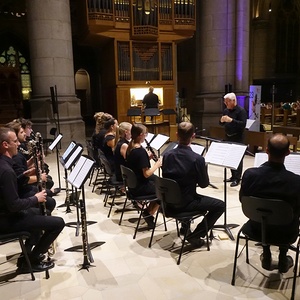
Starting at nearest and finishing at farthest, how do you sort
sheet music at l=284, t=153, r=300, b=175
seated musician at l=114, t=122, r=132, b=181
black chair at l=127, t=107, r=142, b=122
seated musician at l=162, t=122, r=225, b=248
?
sheet music at l=284, t=153, r=300, b=175 < seated musician at l=162, t=122, r=225, b=248 < seated musician at l=114, t=122, r=132, b=181 < black chair at l=127, t=107, r=142, b=122

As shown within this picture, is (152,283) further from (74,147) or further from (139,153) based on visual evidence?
(74,147)

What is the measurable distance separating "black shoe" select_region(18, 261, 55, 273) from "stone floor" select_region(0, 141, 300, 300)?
7cm

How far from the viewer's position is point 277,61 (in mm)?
23297

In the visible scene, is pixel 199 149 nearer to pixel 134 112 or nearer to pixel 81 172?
pixel 81 172

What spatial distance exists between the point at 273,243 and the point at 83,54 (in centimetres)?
1716

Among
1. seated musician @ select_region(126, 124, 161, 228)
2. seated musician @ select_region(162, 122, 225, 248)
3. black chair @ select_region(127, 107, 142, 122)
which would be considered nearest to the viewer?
seated musician @ select_region(162, 122, 225, 248)

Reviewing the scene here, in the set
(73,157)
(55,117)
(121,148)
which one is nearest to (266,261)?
(121,148)

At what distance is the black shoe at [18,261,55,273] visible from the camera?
3600 mm

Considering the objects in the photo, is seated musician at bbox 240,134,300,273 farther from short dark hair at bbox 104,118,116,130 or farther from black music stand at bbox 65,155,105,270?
short dark hair at bbox 104,118,116,130

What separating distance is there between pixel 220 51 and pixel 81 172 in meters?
10.6

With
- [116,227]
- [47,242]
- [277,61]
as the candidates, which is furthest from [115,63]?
[277,61]

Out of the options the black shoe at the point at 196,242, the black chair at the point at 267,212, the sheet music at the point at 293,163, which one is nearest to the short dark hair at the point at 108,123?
the black shoe at the point at 196,242

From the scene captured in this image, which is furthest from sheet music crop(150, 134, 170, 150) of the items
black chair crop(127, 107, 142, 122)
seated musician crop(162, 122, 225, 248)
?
black chair crop(127, 107, 142, 122)

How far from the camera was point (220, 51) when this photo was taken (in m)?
13.2
